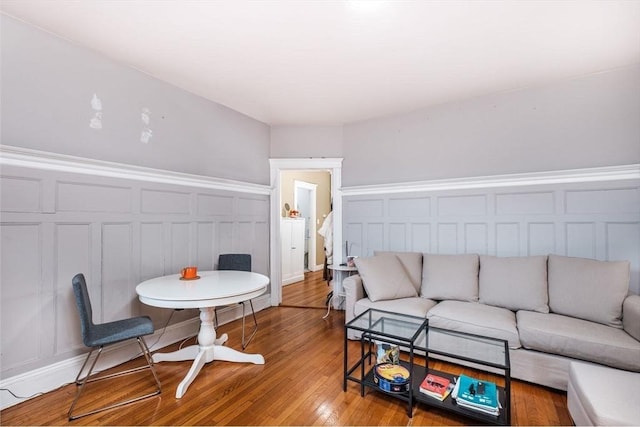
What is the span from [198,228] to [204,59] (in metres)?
1.68

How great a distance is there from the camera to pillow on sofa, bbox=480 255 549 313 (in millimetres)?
2533

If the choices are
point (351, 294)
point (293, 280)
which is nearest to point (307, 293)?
point (293, 280)

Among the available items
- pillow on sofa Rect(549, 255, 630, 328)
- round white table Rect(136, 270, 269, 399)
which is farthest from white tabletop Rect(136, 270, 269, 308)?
pillow on sofa Rect(549, 255, 630, 328)

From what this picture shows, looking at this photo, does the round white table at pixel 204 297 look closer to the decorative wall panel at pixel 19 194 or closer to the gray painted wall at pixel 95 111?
the decorative wall panel at pixel 19 194

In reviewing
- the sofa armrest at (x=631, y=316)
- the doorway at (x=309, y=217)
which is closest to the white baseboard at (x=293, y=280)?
the doorway at (x=309, y=217)

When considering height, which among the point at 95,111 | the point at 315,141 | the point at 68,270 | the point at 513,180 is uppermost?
the point at 315,141

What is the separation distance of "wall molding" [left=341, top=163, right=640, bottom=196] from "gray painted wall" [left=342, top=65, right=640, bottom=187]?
91 millimetres

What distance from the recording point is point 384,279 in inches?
117

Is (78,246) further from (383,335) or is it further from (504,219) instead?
(504,219)

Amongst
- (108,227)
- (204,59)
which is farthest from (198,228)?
(204,59)

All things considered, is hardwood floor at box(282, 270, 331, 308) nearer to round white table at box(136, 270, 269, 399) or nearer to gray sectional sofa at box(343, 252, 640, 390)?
gray sectional sofa at box(343, 252, 640, 390)

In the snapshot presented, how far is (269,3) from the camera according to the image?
6.16ft

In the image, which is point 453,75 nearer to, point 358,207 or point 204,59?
point 358,207

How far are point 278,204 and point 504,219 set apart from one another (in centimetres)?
281
